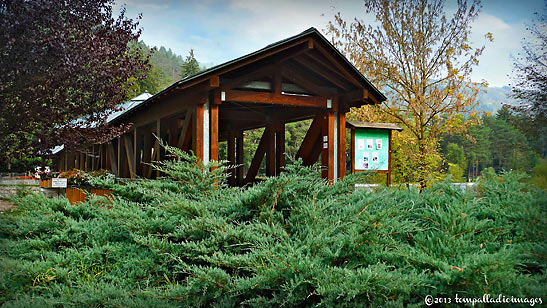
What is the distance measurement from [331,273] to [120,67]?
7867mm

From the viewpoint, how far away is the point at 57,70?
22.3 feet

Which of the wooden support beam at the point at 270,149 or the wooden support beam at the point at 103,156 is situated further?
the wooden support beam at the point at 103,156

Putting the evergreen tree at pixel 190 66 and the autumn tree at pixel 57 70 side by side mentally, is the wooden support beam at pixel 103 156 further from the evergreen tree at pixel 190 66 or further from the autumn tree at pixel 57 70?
the evergreen tree at pixel 190 66

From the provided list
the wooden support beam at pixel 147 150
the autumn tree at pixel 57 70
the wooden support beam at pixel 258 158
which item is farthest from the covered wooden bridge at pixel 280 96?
the autumn tree at pixel 57 70

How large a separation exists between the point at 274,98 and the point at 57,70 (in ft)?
12.7

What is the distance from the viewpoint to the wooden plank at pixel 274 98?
804 cm

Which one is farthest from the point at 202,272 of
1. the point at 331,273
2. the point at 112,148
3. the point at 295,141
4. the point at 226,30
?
the point at 295,141

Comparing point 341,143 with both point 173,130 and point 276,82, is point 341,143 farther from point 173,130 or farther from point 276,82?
point 173,130

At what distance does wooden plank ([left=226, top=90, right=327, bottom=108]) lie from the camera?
8.04m

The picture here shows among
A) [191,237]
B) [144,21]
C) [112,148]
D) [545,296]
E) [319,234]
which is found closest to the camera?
[545,296]

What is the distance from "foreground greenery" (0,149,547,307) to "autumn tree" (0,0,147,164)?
10.7 feet

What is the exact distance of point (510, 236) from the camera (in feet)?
8.81

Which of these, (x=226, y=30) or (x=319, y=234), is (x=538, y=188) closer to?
(x=319, y=234)

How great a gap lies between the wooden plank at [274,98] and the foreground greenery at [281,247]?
4.17 meters
